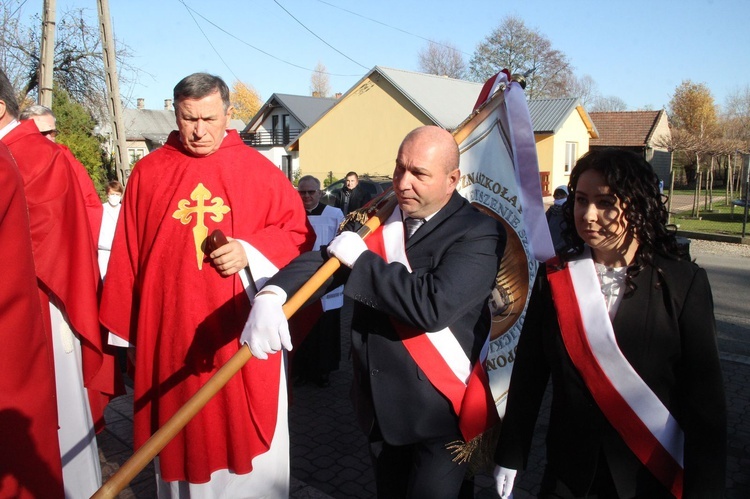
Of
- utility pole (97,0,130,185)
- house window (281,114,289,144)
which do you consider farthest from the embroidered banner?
house window (281,114,289,144)

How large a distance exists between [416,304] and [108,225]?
186 inches

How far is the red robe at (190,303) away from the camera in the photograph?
300cm

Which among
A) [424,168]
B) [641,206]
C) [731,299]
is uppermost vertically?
[424,168]

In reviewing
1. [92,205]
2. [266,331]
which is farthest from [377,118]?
[266,331]

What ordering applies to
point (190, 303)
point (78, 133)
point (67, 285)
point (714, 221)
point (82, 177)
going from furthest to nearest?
1. point (714, 221)
2. point (78, 133)
3. point (82, 177)
4. point (67, 285)
5. point (190, 303)

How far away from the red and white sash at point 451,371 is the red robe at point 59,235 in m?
1.56

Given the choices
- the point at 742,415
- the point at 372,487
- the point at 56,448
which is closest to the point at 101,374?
the point at 56,448

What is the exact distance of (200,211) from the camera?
306cm

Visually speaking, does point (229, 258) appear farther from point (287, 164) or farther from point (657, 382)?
point (287, 164)

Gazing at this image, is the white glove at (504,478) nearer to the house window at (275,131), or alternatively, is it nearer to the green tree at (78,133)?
the green tree at (78,133)

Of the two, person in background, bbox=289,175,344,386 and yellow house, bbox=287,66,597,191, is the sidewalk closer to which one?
person in background, bbox=289,175,344,386

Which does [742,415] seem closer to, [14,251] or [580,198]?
[580,198]

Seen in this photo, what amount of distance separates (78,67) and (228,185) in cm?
2006

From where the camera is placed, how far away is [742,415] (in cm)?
536
